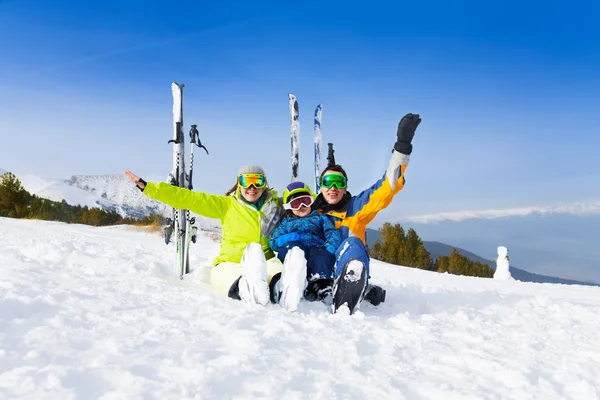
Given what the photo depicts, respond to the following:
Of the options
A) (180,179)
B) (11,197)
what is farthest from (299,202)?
(11,197)

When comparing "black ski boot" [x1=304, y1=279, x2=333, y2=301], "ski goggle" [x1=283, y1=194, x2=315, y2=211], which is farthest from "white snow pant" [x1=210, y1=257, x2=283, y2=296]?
"ski goggle" [x1=283, y1=194, x2=315, y2=211]

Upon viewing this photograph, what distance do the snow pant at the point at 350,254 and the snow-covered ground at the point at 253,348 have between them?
40 centimetres

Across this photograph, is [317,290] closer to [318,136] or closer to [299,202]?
[299,202]

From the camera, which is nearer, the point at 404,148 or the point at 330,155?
the point at 404,148

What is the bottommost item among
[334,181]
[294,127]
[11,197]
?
[334,181]

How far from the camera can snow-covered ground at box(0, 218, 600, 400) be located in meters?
2.10

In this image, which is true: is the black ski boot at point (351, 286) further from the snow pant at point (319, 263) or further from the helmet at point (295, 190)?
the helmet at point (295, 190)

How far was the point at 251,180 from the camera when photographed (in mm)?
4750

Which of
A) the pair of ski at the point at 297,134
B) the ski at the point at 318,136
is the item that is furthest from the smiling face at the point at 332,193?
the ski at the point at 318,136

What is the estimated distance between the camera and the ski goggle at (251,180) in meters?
4.75

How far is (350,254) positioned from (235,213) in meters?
1.39

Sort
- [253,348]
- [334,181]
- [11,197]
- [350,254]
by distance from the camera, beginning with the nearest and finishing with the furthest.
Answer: [253,348]
[350,254]
[334,181]
[11,197]

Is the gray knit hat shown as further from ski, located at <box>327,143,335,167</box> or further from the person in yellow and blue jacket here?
ski, located at <box>327,143,335,167</box>

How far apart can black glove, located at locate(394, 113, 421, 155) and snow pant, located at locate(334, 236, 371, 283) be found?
3.18 feet
